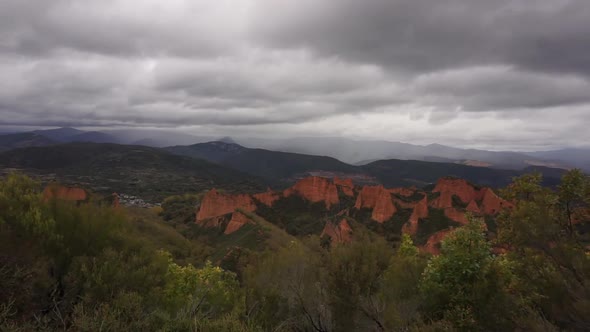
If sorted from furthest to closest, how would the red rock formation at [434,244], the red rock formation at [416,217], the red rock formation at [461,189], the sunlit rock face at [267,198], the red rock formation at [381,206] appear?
the sunlit rock face at [267,198], the red rock formation at [461,189], the red rock formation at [381,206], the red rock formation at [416,217], the red rock formation at [434,244]

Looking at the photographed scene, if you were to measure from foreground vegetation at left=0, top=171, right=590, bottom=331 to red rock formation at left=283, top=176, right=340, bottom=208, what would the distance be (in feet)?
253

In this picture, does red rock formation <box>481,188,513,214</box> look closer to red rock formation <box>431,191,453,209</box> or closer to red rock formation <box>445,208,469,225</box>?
red rock formation <box>431,191,453,209</box>

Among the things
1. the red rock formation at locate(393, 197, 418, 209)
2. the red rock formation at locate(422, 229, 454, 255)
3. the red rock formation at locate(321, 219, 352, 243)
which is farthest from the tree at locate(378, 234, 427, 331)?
the red rock formation at locate(393, 197, 418, 209)

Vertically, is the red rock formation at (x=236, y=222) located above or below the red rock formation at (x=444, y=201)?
below

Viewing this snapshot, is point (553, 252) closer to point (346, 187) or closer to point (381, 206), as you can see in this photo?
point (381, 206)

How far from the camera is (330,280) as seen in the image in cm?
1378

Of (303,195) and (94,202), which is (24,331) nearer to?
(94,202)

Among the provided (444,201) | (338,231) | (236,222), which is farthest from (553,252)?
(444,201)

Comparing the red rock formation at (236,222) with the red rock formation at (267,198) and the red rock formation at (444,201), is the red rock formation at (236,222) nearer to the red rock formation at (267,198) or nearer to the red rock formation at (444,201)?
the red rock formation at (267,198)

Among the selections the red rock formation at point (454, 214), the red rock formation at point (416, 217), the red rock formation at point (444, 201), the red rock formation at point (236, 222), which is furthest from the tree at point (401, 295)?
the red rock formation at point (444, 201)

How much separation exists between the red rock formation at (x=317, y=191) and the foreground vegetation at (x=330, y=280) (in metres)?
77.0

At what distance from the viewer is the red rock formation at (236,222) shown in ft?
227

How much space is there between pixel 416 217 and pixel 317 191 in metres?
35.1

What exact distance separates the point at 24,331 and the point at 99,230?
8.33m
